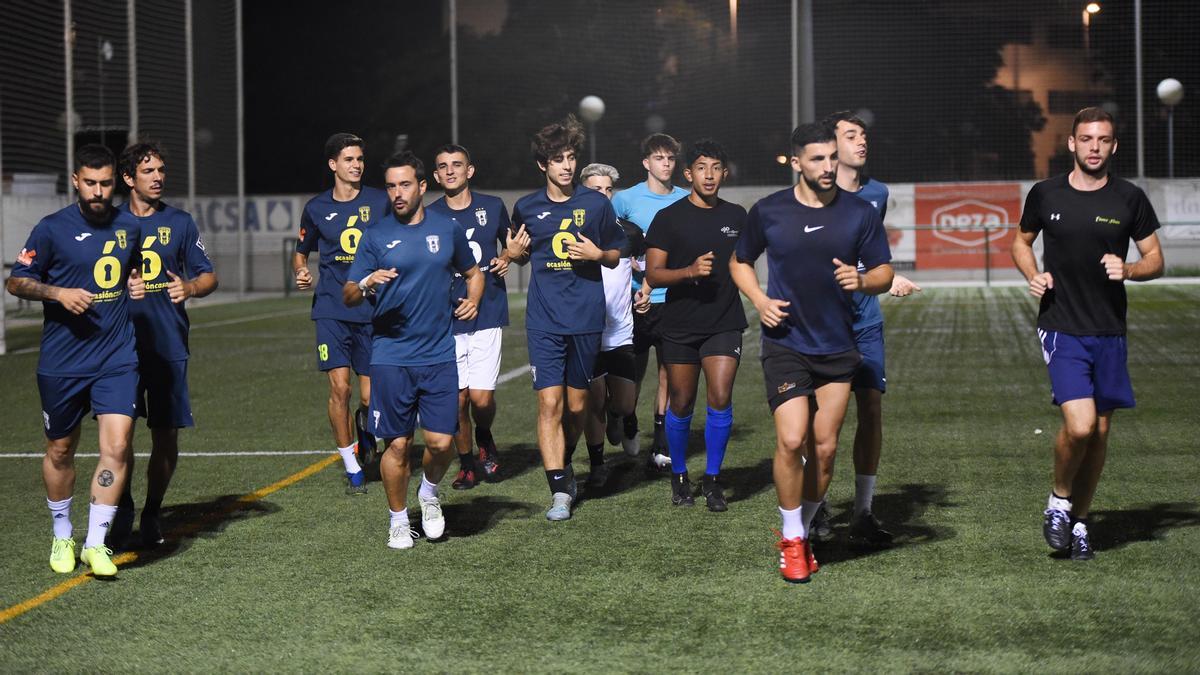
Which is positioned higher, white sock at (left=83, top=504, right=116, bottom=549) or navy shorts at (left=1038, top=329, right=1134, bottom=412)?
navy shorts at (left=1038, top=329, right=1134, bottom=412)

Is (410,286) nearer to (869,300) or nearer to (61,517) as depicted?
(61,517)

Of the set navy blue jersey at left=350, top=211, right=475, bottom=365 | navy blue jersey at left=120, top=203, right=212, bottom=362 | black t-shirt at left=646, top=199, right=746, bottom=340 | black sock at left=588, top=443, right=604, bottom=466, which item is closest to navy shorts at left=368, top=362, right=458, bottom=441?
navy blue jersey at left=350, top=211, right=475, bottom=365

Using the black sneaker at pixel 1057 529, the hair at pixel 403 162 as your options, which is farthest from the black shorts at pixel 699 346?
the black sneaker at pixel 1057 529

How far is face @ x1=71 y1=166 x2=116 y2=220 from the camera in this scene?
6.63 meters

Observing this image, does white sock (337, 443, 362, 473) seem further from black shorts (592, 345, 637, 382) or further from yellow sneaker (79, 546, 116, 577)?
yellow sneaker (79, 546, 116, 577)

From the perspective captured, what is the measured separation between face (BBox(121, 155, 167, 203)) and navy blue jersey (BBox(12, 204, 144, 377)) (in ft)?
1.51

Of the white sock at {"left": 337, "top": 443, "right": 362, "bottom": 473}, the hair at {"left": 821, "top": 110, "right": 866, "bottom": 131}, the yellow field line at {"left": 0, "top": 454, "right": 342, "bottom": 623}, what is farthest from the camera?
the white sock at {"left": 337, "top": 443, "right": 362, "bottom": 473}

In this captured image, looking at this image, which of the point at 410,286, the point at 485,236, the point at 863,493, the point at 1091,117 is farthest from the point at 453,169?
the point at 1091,117

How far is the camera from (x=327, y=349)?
9.21m

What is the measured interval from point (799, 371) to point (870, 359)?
835mm

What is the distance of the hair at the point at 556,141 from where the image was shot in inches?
325

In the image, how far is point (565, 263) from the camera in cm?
841

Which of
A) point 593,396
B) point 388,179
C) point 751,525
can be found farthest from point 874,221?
point 593,396

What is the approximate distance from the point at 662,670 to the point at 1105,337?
277 cm
